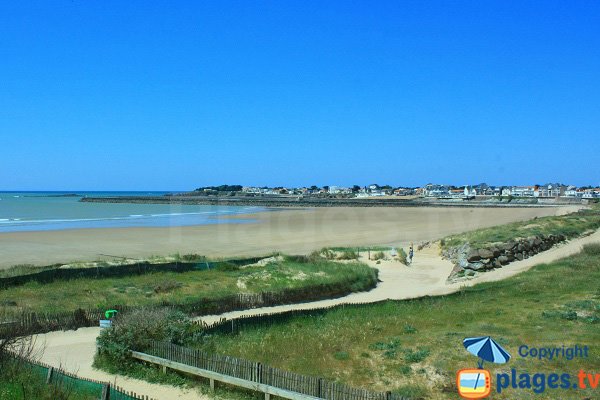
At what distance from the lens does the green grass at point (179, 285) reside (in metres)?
20.2

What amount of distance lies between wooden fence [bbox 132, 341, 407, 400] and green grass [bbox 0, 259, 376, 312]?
8.14 metres

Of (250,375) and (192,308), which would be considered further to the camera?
(192,308)

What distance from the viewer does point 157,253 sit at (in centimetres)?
3981

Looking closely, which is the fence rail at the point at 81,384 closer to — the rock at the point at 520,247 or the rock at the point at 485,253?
the rock at the point at 485,253

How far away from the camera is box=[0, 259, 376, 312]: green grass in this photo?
2016cm

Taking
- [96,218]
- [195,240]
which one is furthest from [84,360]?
[96,218]

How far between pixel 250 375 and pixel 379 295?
1515cm

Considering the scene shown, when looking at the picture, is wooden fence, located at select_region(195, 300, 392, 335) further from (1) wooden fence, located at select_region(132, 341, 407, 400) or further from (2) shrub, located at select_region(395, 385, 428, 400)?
(2) shrub, located at select_region(395, 385, 428, 400)

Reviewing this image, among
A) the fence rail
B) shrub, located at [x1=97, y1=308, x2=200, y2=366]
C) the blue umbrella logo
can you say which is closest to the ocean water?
shrub, located at [x1=97, y1=308, x2=200, y2=366]

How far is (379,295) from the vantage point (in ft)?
82.2

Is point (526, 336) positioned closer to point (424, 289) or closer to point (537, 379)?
point (537, 379)

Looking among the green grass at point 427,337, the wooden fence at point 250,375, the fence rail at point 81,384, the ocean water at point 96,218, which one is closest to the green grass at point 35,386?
the fence rail at point 81,384

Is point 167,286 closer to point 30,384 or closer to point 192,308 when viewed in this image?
point 192,308

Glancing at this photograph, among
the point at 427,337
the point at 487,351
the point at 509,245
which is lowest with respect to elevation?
the point at 427,337
